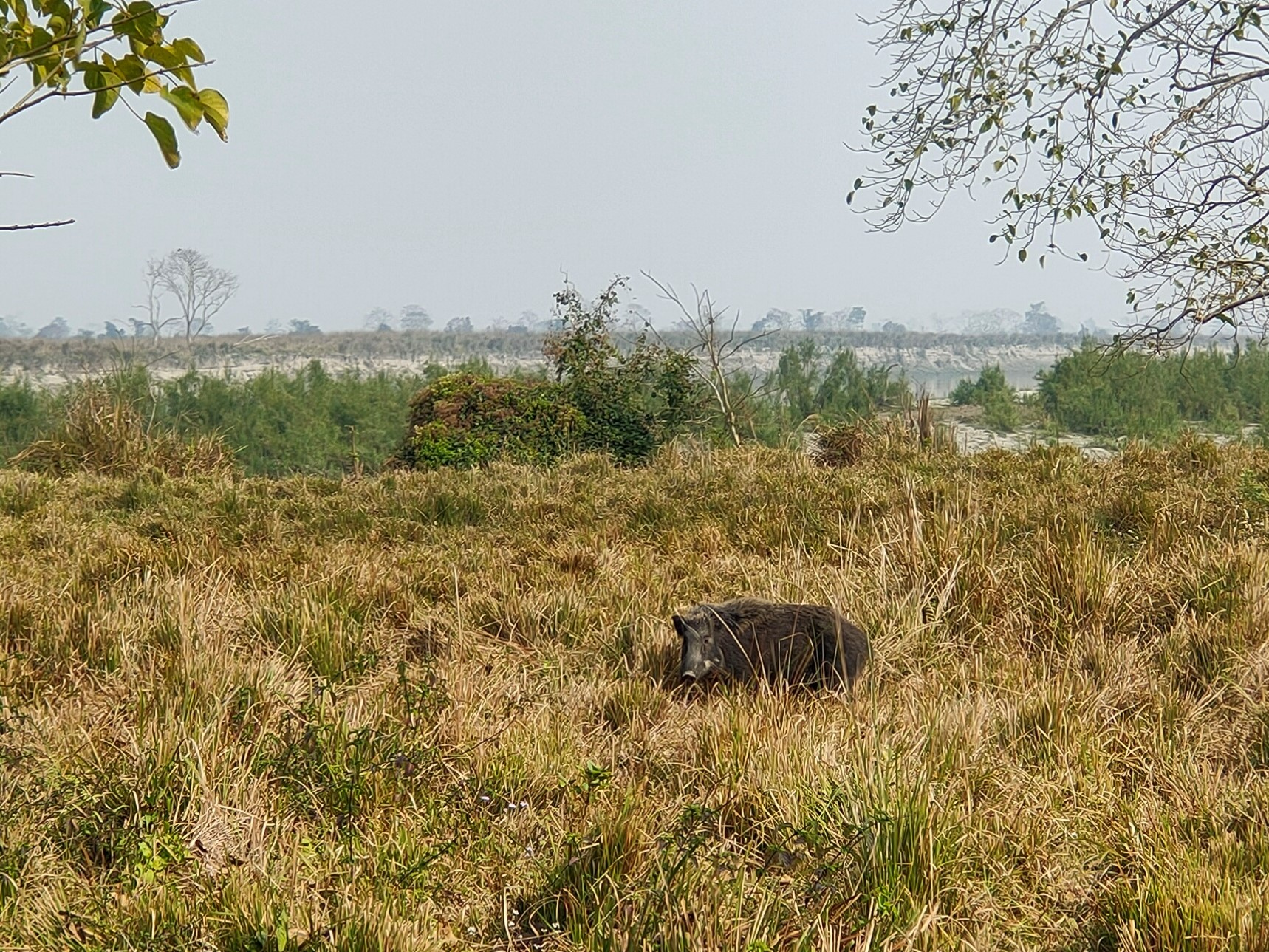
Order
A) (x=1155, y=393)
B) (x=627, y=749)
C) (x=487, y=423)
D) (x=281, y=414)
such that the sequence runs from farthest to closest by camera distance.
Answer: (x=1155, y=393) → (x=281, y=414) → (x=487, y=423) → (x=627, y=749)

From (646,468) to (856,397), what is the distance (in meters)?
15.8

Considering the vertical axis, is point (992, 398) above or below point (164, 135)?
below

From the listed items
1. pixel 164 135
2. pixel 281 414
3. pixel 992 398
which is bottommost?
pixel 281 414

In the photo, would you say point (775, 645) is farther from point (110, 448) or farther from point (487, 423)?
point (487, 423)

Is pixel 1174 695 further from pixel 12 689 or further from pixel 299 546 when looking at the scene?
pixel 299 546

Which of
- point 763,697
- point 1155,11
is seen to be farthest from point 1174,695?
point 1155,11

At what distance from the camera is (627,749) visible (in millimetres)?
2725

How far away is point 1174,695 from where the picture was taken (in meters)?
3.02

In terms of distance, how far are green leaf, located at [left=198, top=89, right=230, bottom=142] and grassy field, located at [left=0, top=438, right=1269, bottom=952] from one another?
1242 millimetres

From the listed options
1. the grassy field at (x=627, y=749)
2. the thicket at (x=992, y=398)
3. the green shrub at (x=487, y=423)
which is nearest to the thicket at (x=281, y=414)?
the green shrub at (x=487, y=423)

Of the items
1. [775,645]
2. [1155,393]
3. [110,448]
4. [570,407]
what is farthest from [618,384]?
[1155,393]

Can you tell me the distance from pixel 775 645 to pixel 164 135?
2.52m

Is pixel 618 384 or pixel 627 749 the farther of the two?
pixel 618 384

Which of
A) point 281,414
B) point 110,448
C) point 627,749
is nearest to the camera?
point 627,749
